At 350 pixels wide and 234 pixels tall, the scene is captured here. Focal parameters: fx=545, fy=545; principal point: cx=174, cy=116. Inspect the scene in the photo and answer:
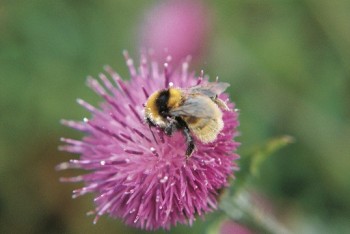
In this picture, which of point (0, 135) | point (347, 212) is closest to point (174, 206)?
point (347, 212)

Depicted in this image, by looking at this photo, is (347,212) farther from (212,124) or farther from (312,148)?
(212,124)

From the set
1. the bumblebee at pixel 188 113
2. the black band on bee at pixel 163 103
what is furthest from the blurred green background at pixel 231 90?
the black band on bee at pixel 163 103

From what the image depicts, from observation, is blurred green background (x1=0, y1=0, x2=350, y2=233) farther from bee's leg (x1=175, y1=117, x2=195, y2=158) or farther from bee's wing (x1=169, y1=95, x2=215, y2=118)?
bee's wing (x1=169, y1=95, x2=215, y2=118)

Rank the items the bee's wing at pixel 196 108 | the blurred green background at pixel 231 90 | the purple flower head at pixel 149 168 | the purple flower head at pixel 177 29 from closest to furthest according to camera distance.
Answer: the bee's wing at pixel 196 108 → the purple flower head at pixel 149 168 → the blurred green background at pixel 231 90 → the purple flower head at pixel 177 29

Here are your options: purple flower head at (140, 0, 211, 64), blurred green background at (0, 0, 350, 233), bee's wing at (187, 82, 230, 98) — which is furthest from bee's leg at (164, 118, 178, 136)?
purple flower head at (140, 0, 211, 64)

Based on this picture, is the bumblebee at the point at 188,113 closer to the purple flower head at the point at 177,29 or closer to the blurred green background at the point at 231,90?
the blurred green background at the point at 231,90

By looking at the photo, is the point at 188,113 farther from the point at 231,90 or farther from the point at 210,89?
the point at 231,90

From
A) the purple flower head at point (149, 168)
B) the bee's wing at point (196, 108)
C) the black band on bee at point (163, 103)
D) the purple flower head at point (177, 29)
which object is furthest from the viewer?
the purple flower head at point (177, 29)
